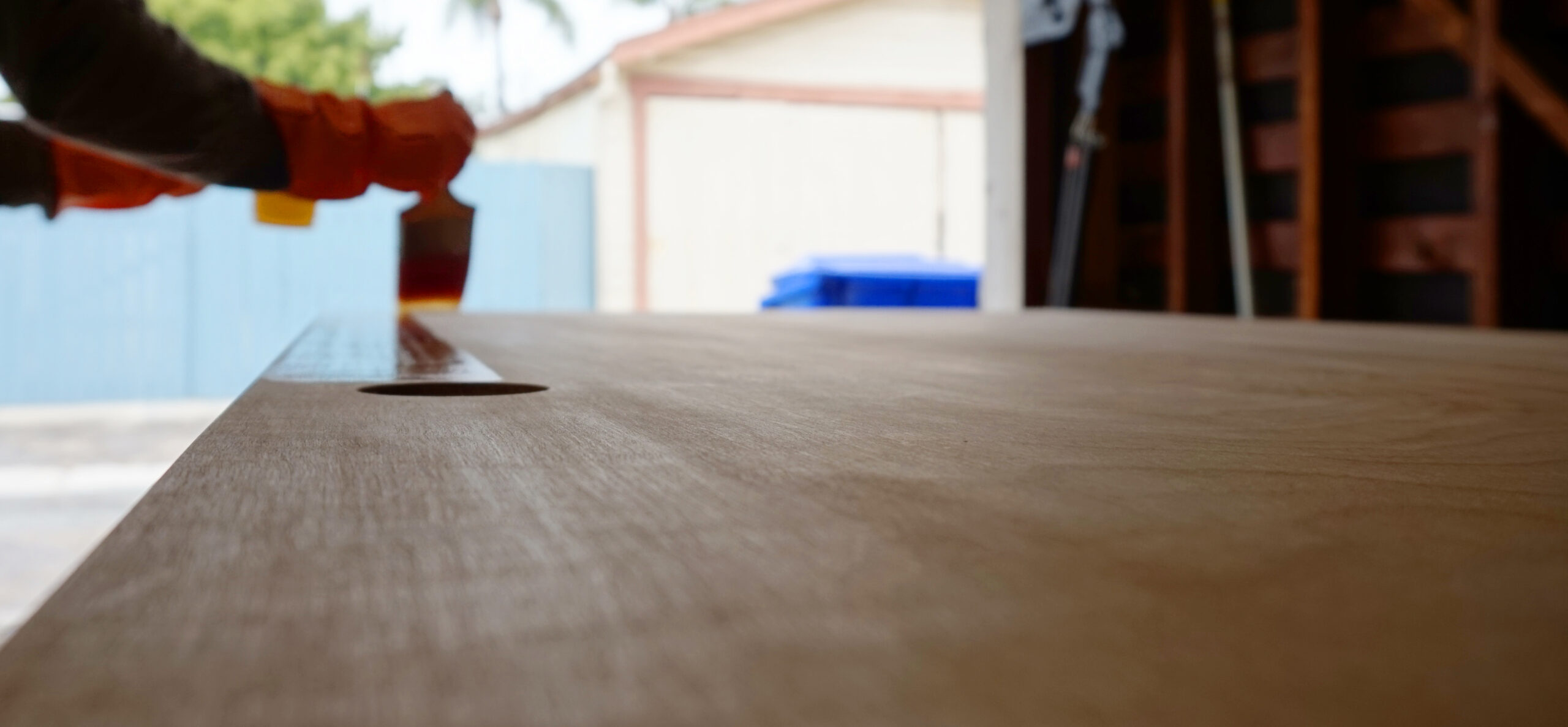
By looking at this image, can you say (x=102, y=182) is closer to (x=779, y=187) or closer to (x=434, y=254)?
(x=434, y=254)

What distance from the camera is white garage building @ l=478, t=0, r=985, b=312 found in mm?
11219

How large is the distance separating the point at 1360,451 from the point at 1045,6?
14.8ft

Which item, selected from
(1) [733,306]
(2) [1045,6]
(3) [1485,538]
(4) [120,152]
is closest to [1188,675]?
(3) [1485,538]

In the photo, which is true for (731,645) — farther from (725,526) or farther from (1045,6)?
(1045,6)

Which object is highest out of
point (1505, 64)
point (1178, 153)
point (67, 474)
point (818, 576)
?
point (1505, 64)

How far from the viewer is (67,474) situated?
6.53 meters

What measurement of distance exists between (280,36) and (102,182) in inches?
618

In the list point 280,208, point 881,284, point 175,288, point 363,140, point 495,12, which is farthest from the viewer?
point 495,12

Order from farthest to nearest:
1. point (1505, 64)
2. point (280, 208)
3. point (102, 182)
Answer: point (1505, 64) → point (102, 182) → point (280, 208)

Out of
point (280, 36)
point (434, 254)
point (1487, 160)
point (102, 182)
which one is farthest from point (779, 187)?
point (102, 182)

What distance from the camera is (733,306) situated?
1196cm

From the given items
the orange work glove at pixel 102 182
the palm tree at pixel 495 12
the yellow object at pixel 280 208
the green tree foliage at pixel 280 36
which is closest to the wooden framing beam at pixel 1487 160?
the yellow object at pixel 280 208

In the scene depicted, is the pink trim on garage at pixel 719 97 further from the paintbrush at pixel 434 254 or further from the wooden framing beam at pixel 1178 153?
the paintbrush at pixel 434 254

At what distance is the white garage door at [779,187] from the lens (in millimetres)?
11461
